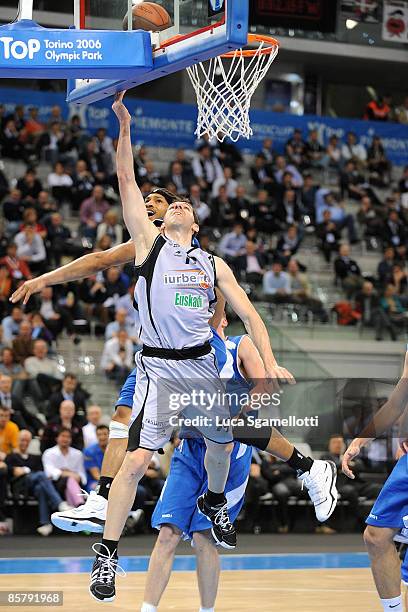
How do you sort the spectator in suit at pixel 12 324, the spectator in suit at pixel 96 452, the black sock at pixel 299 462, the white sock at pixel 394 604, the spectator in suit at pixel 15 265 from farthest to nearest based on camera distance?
the spectator in suit at pixel 15 265, the spectator in suit at pixel 12 324, the spectator in suit at pixel 96 452, the black sock at pixel 299 462, the white sock at pixel 394 604

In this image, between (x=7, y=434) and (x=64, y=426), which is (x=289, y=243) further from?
(x=7, y=434)

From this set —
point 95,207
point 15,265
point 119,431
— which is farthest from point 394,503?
point 95,207

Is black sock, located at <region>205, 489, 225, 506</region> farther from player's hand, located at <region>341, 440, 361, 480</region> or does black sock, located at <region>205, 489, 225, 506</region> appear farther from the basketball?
the basketball

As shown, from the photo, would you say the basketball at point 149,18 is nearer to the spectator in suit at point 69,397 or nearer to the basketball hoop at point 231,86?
the basketball hoop at point 231,86

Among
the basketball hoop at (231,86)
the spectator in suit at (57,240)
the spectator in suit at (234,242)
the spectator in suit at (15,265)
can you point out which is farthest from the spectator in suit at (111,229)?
the basketball hoop at (231,86)

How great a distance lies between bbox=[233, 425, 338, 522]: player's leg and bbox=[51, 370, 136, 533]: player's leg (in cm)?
90

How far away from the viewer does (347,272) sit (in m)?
20.0

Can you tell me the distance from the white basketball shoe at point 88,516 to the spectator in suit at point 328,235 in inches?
529

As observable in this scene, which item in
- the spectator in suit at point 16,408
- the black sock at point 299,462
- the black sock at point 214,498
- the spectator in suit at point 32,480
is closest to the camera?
the black sock at point 214,498

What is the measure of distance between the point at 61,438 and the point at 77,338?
10.2 feet

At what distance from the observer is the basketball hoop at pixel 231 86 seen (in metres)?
7.96

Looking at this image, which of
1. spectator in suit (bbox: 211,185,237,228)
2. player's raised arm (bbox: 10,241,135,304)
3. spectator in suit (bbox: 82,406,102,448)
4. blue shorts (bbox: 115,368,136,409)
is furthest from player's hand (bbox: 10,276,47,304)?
spectator in suit (bbox: 211,185,237,228)

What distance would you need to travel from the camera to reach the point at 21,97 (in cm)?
2077

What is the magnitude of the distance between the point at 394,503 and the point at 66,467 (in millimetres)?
7097
